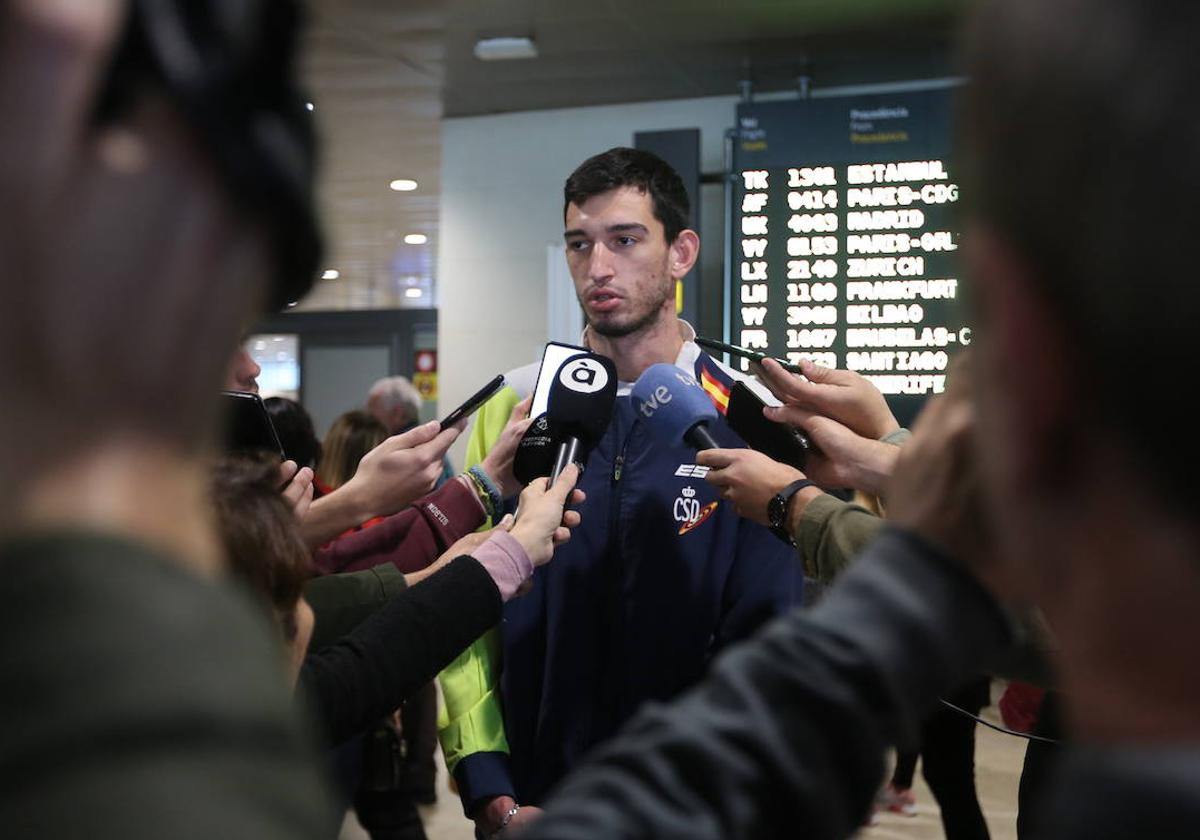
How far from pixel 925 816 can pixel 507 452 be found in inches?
128

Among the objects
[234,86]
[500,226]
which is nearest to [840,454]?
[234,86]

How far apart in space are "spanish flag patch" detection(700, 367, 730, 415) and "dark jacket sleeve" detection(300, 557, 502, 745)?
2.59 feet

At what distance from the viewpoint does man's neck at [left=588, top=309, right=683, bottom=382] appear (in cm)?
218

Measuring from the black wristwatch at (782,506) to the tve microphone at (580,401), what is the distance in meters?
0.44

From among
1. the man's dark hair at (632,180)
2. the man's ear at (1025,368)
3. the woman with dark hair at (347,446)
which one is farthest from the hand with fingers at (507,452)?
the woman with dark hair at (347,446)

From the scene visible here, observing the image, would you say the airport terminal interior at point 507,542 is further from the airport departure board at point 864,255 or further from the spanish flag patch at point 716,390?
the airport departure board at point 864,255

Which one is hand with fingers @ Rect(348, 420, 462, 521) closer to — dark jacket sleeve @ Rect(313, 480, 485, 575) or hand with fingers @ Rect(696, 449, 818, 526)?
dark jacket sleeve @ Rect(313, 480, 485, 575)

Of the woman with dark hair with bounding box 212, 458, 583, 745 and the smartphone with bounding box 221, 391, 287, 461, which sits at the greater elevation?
the smartphone with bounding box 221, 391, 287, 461

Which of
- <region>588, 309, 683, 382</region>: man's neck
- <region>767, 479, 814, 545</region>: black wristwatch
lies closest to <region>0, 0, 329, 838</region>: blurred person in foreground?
<region>767, 479, 814, 545</region>: black wristwatch

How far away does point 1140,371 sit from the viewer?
0.35 meters

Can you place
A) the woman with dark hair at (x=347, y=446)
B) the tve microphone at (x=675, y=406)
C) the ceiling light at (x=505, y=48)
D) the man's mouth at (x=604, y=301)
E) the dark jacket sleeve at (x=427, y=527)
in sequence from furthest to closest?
the ceiling light at (x=505, y=48) < the woman with dark hair at (x=347, y=446) < the man's mouth at (x=604, y=301) < the dark jacket sleeve at (x=427, y=527) < the tve microphone at (x=675, y=406)

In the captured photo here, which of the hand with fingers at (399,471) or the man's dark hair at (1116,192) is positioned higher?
the man's dark hair at (1116,192)

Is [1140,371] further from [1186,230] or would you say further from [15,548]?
[15,548]

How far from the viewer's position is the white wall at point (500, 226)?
6.11 metres
